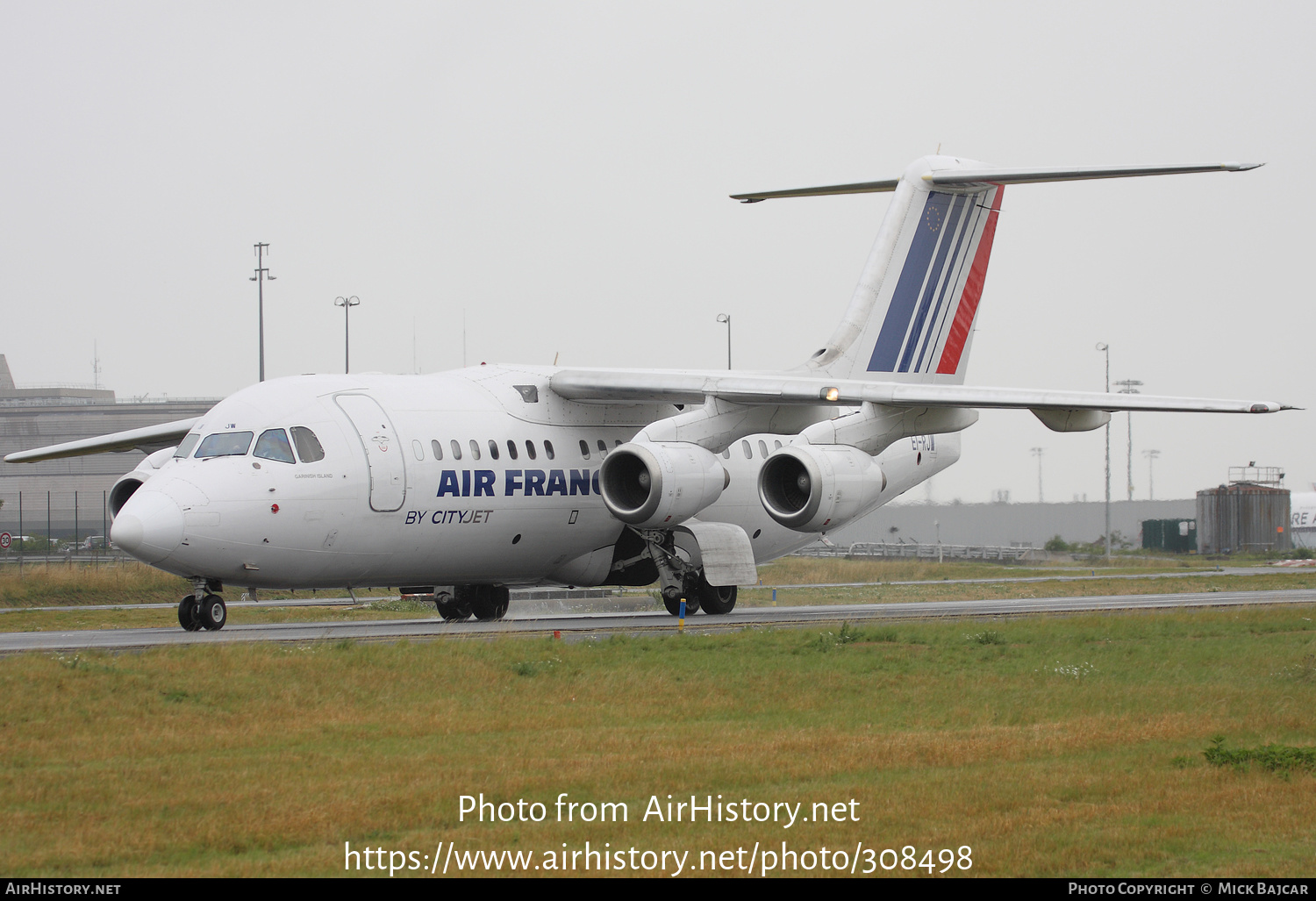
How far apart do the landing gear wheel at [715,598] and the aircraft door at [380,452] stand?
599 centimetres

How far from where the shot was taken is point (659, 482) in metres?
21.0

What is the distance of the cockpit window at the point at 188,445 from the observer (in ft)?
62.2

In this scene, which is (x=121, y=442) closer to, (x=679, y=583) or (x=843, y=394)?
(x=679, y=583)

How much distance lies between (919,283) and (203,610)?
1409 cm

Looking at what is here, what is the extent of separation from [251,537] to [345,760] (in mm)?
8676

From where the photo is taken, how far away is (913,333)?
26641 millimetres

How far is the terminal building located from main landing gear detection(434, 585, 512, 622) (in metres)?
56.8

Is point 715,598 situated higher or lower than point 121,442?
lower

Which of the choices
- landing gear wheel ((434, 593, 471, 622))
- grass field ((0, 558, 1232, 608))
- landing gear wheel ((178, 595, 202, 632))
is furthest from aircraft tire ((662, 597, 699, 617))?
grass field ((0, 558, 1232, 608))

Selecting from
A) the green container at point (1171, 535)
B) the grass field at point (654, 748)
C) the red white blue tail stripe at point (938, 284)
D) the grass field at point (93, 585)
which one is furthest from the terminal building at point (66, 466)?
the grass field at point (654, 748)

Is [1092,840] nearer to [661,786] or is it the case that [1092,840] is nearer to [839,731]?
[661,786]

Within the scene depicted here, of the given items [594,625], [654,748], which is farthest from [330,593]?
[654,748]

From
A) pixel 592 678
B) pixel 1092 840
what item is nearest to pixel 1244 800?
pixel 1092 840

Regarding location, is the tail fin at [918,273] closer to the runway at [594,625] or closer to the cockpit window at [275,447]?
the runway at [594,625]
